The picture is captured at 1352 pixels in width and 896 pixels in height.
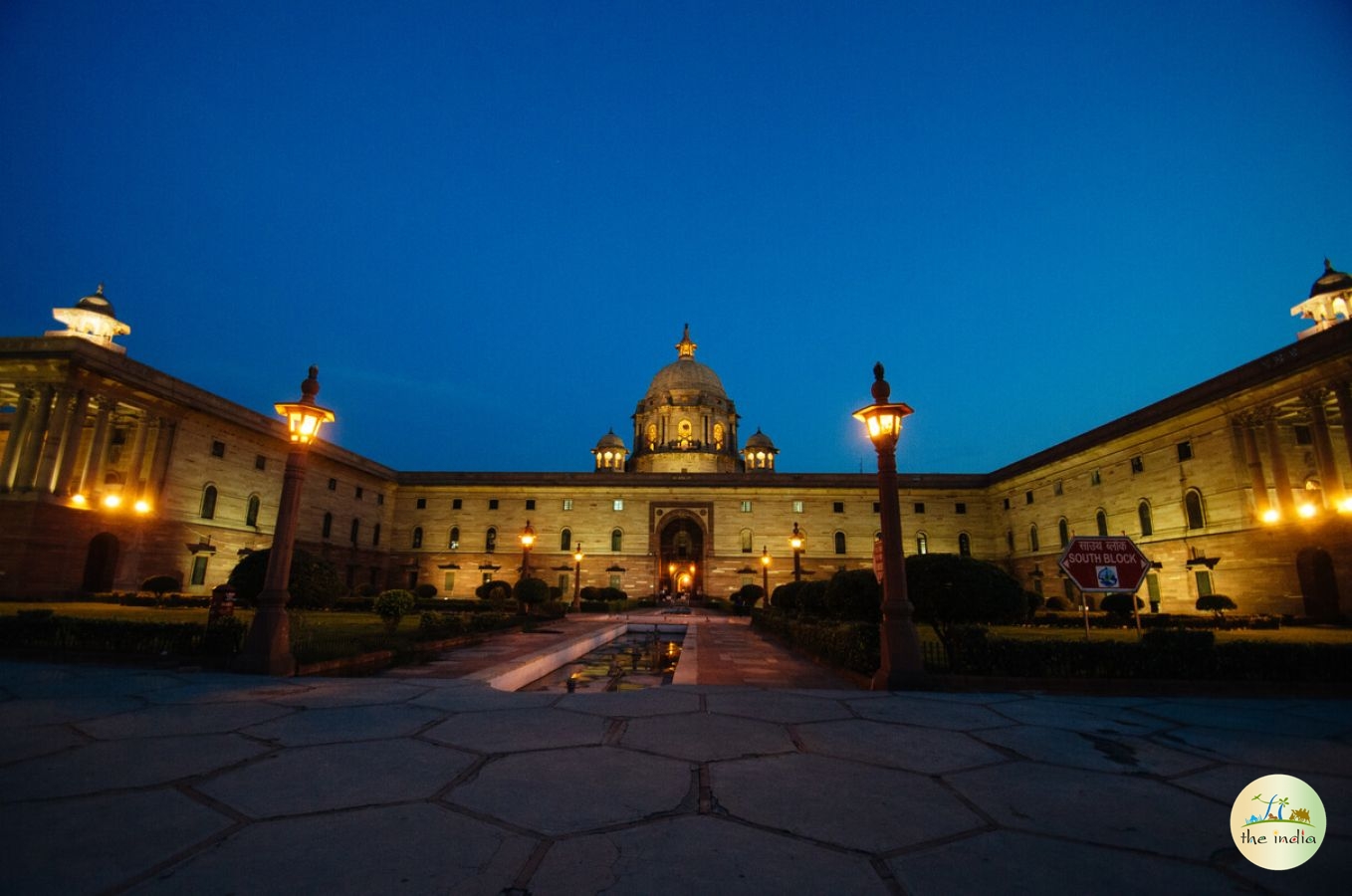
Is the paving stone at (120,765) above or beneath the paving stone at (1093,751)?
above

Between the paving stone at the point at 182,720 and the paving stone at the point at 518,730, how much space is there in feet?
5.56

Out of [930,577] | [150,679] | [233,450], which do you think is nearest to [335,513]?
[233,450]

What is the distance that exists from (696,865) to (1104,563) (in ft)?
31.2

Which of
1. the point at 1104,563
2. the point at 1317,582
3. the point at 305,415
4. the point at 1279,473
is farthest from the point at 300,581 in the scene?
the point at 1279,473

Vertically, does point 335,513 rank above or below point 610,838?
above

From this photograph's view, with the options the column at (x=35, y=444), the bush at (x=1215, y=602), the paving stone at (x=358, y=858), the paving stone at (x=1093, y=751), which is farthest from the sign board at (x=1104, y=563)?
the column at (x=35, y=444)

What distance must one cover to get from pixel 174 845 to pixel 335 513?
43022mm

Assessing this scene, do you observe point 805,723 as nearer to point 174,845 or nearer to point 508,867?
point 508,867

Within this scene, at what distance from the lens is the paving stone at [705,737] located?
4215 mm

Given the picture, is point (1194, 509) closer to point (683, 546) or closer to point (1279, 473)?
point (1279, 473)

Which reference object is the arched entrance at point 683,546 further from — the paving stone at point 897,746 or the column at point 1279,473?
the paving stone at point 897,746

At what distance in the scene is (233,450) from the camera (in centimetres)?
3322

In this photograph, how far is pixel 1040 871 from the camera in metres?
2.40

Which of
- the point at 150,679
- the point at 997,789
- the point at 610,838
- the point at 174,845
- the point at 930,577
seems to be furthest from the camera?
the point at 930,577
